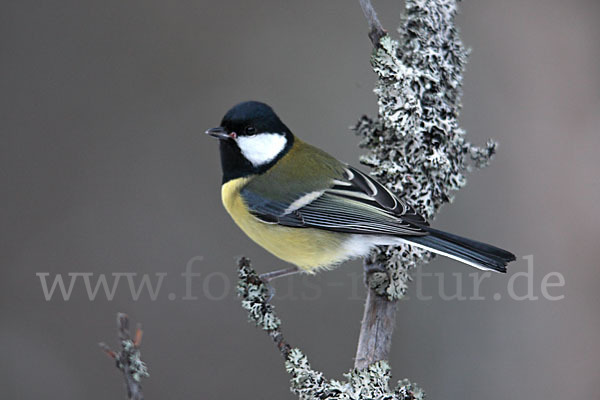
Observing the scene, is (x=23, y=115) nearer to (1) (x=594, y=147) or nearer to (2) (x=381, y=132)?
(2) (x=381, y=132)

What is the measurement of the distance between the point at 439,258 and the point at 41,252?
8.13 feet

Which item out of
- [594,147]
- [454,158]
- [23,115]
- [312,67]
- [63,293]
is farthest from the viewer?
[312,67]

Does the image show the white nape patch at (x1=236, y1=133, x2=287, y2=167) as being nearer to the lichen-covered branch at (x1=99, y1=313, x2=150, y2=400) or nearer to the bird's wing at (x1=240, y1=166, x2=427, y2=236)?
the bird's wing at (x1=240, y1=166, x2=427, y2=236)

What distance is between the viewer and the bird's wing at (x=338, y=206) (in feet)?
8.00

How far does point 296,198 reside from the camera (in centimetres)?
264

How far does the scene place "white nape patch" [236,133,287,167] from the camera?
2.62 m

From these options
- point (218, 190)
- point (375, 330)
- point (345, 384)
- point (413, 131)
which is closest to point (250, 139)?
point (413, 131)

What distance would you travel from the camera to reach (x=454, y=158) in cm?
246

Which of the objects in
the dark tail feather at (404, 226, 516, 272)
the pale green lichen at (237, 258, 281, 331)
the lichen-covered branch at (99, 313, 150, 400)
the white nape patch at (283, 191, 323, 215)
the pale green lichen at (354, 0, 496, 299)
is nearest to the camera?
the lichen-covered branch at (99, 313, 150, 400)

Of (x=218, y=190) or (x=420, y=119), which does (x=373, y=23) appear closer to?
(x=420, y=119)

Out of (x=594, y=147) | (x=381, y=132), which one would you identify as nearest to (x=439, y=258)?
(x=594, y=147)

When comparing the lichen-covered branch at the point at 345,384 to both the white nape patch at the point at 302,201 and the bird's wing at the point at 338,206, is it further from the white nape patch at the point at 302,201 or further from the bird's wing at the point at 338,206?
the white nape patch at the point at 302,201

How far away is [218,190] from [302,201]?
1378mm

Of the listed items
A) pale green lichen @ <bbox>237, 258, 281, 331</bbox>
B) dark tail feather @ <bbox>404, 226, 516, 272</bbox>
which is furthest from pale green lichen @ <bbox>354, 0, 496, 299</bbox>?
pale green lichen @ <bbox>237, 258, 281, 331</bbox>
